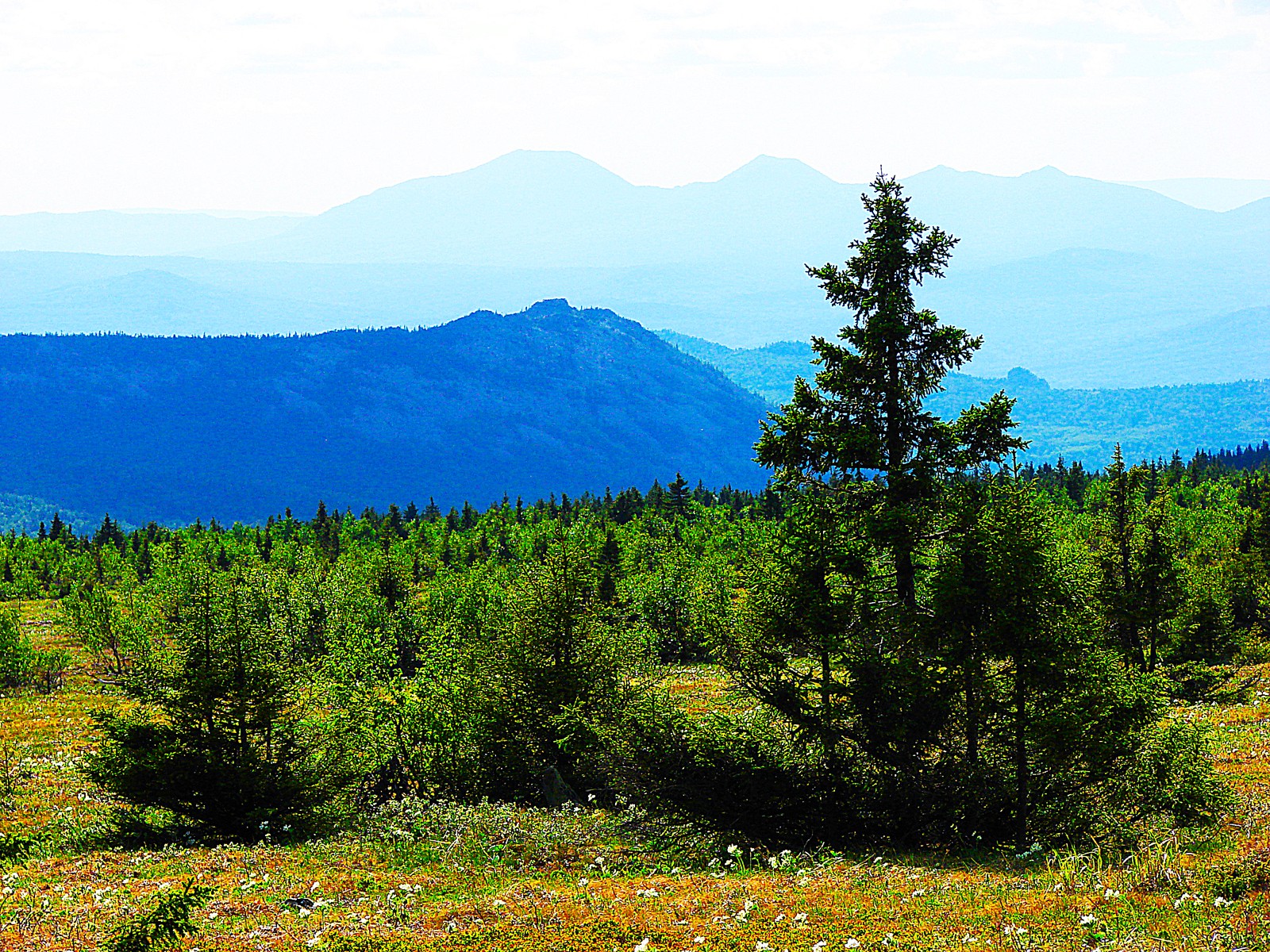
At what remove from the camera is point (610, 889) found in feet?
57.3

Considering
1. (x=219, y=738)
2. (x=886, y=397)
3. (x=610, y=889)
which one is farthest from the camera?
(x=219, y=738)

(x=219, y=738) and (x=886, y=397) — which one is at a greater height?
(x=886, y=397)

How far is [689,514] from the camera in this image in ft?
514

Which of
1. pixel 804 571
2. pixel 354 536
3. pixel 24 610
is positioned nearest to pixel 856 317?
pixel 804 571

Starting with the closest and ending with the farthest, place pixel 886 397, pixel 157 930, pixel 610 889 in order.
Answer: pixel 157 930, pixel 610 889, pixel 886 397

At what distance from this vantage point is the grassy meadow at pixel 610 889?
45.7 ft

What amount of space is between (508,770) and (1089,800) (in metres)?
15.5

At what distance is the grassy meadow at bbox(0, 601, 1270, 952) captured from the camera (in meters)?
13.9

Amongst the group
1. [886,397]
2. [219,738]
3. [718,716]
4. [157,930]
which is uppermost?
[886,397]

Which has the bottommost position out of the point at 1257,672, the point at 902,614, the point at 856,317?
the point at 1257,672

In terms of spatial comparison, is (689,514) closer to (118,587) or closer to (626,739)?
(118,587)

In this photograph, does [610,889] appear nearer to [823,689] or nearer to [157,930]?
[823,689]

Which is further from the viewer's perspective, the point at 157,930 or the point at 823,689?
the point at 823,689

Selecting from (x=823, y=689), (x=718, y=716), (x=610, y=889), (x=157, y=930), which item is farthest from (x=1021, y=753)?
(x=157, y=930)
